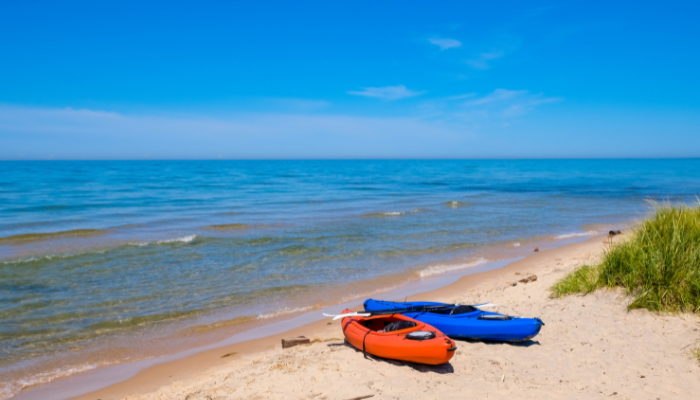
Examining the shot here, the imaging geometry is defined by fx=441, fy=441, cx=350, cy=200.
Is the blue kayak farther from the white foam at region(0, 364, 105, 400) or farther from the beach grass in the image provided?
the white foam at region(0, 364, 105, 400)

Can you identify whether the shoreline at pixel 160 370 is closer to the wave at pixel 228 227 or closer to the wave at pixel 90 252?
the wave at pixel 90 252

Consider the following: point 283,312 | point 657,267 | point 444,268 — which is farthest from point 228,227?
point 657,267

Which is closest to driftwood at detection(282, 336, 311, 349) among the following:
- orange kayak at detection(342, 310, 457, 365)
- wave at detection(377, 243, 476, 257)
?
orange kayak at detection(342, 310, 457, 365)

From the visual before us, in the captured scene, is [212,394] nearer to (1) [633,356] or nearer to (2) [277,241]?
(1) [633,356]

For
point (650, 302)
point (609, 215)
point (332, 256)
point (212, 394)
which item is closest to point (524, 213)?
point (609, 215)

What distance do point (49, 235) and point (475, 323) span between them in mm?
16043

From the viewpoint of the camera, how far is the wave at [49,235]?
50.8 ft

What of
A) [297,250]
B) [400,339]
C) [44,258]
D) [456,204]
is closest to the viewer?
[400,339]

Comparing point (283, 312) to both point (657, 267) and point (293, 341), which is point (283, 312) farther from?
point (657, 267)

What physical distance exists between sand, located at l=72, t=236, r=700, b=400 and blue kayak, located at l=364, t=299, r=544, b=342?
145mm

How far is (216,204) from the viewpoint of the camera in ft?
87.7

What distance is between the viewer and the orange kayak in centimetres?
549

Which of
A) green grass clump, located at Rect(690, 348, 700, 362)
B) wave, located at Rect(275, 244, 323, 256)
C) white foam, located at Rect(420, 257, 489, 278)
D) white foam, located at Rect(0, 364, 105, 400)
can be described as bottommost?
white foam, located at Rect(0, 364, 105, 400)

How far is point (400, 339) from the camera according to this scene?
5809mm
